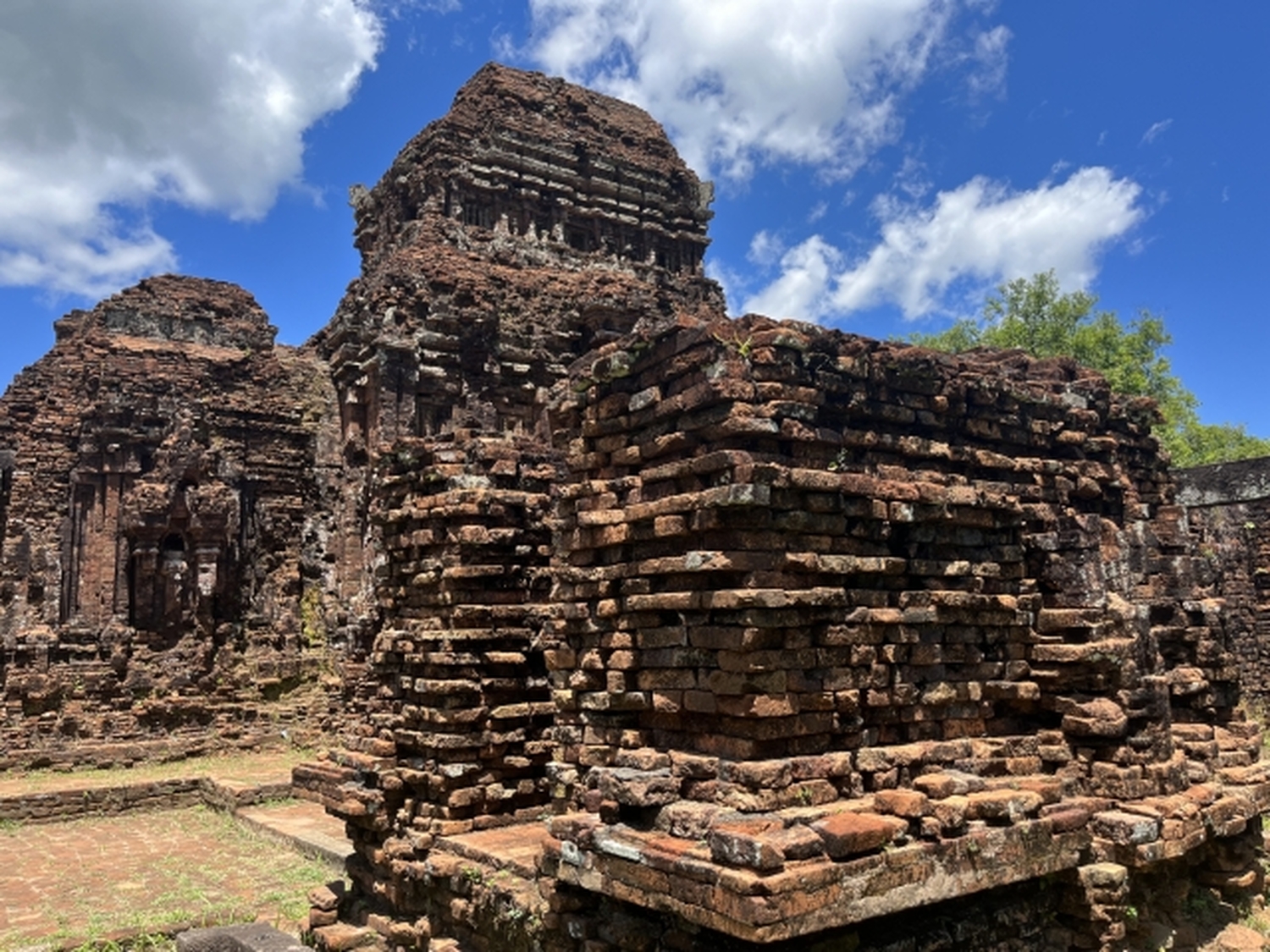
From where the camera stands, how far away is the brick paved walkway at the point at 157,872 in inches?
380

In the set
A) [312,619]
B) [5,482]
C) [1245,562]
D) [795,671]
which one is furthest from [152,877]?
[1245,562]

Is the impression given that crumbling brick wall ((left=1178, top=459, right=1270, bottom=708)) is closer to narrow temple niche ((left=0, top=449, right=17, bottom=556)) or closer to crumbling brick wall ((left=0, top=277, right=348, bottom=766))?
crumbling brick wall ((left=0, top=277, right=348, bottom=766))

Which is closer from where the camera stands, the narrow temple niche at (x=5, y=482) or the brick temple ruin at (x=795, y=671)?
the brick temple ruin at (x=795, y=671)

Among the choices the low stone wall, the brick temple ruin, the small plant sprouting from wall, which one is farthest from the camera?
the small plant sprouting from wall

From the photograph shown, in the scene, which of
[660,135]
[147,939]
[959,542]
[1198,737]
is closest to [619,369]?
[959,542]

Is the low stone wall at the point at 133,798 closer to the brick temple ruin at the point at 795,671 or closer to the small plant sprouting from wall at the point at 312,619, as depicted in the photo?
the small plant sprouting from wall at the point at 312,619

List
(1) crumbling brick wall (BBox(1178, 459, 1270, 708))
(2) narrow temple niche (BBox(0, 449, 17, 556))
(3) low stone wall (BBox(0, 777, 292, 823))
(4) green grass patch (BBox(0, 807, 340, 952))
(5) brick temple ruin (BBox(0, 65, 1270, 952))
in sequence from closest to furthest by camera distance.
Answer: (5) brick temple ruin (BBox(0, 65, 1270, 952)), (4) green grass patch (BBox(0, 807, 340, 952)), (3) low stone wall (BBox(0, 777, 292, 823)), (1) crumbling brick wall (BBox(1178, 459, 1270, 708)), (2) narrow temple niche (BBox(0, 449, 17, 556))

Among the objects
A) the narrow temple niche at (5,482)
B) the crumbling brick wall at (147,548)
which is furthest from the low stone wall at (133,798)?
the narrow temple niche at (5,482)

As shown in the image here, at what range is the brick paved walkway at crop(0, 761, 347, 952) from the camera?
31.7ft

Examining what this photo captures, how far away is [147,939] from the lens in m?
8.95

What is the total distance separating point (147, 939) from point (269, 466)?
15538mm

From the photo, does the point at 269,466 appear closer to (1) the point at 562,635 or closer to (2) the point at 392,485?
(2) the point at 392,485

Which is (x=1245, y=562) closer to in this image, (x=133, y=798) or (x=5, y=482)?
(x=133, y=798)

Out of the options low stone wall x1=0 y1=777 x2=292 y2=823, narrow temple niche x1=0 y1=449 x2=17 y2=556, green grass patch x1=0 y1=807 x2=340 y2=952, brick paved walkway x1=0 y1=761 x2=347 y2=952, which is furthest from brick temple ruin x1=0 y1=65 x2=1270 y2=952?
narrow temple niche x1=0 y1=449 x2=17 y2=556
